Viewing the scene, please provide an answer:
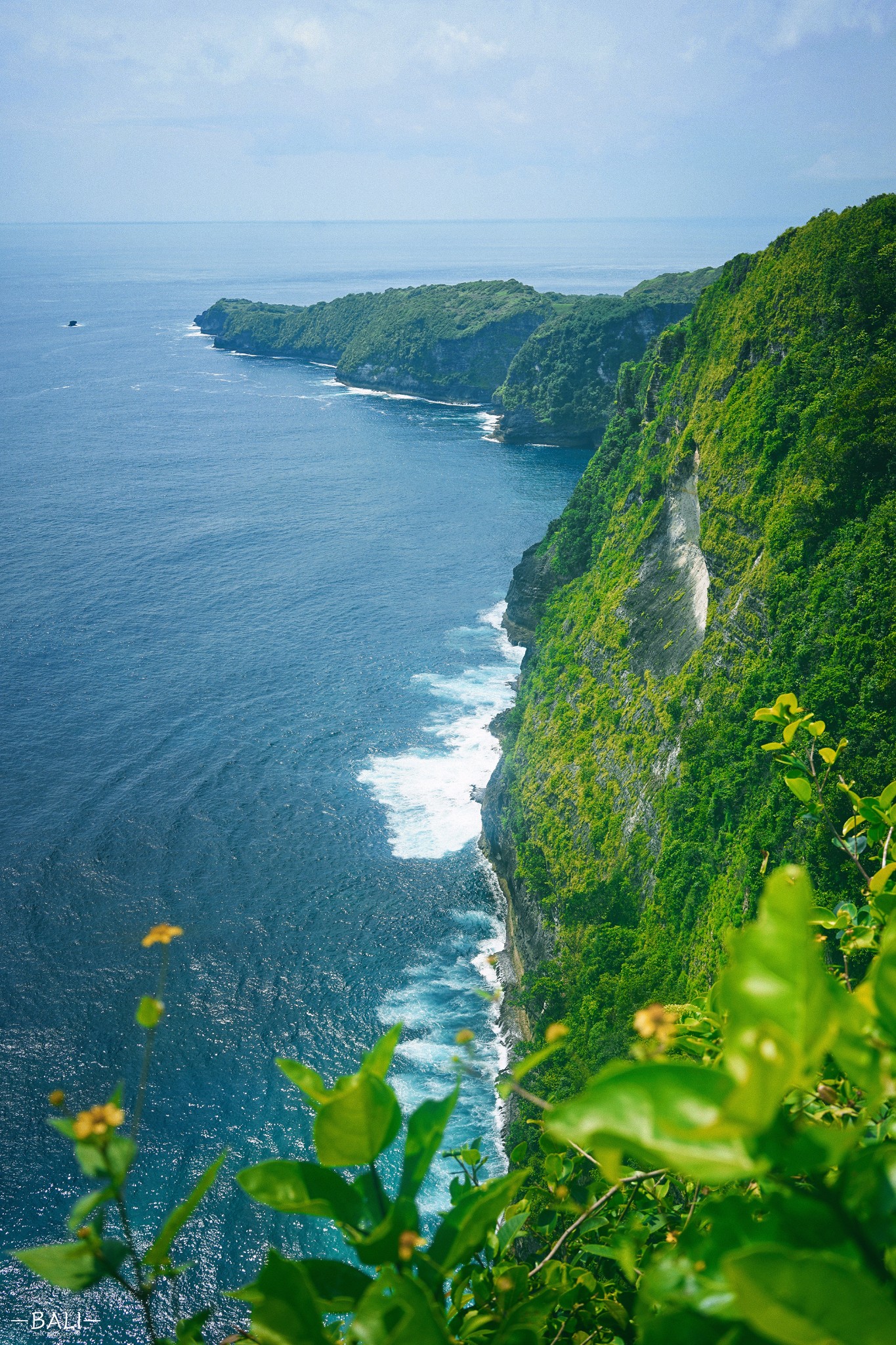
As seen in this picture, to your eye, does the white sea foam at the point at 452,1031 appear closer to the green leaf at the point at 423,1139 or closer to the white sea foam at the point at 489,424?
the green leaf at the point at 423,1139

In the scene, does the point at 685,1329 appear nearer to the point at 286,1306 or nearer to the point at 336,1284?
the point at 286,1306

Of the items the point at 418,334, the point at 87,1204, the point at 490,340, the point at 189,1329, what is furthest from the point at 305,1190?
the point at 418,334

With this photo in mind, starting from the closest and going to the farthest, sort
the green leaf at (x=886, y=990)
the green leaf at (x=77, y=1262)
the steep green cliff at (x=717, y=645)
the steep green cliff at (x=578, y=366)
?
the green leaf at (x=886, y=990)
the green leaf at (x=77, y=1262)
the steep green cliff at (x=717, y=645)
the steep green cliff at (x=578, y=366)

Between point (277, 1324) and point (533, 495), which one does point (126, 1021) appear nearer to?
point (277, 1324)

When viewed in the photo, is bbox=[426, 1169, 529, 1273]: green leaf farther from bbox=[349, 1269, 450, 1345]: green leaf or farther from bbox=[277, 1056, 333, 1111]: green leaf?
bbox=[277, 1056, 333, 1111]: green leaf

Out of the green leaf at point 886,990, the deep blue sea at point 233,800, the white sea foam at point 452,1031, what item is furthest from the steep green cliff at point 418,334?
the green leaf at point 886,990

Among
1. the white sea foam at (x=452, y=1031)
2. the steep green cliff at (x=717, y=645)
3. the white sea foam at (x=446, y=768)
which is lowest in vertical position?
the white sea foam at (x=452, y=1031)

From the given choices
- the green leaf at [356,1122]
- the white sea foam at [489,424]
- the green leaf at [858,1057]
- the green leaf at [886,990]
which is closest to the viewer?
the green leaf at [858,1057]
